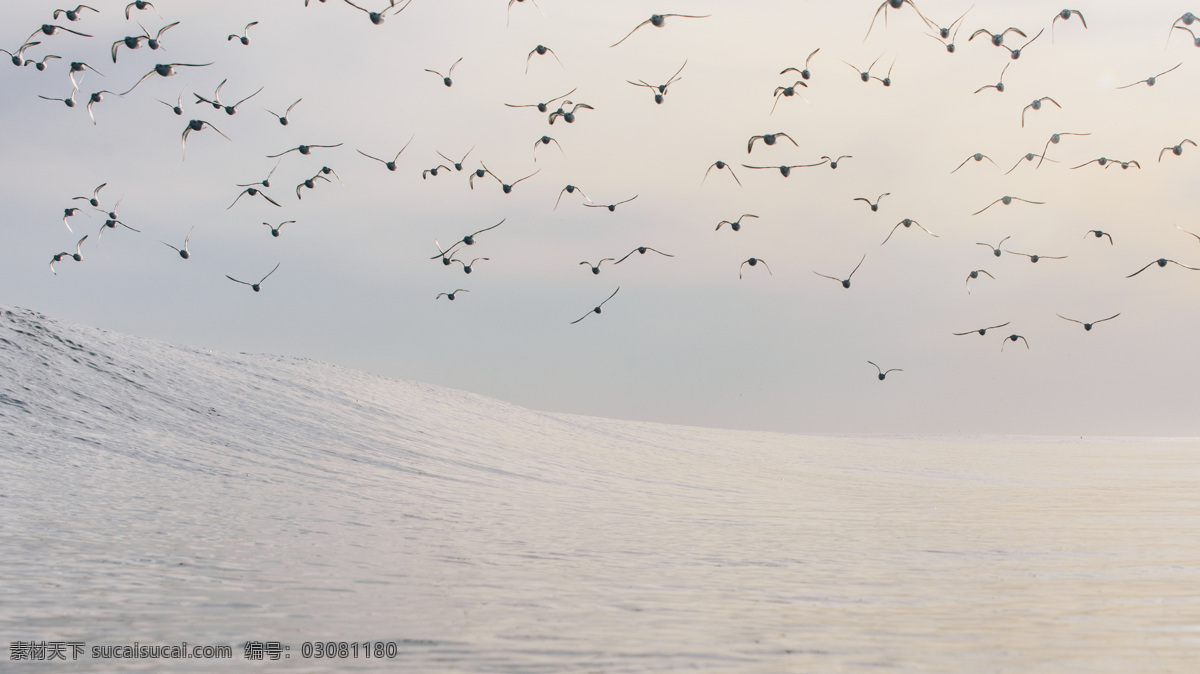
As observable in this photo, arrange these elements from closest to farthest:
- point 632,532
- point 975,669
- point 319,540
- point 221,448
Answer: point 975,669 → point 319,540 → point 632,532 → point 221,448

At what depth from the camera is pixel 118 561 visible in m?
5.09

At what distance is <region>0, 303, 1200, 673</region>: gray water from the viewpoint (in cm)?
344

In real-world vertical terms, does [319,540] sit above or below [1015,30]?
below

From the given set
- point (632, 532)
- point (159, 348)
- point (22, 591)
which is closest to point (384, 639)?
point (22, 591)

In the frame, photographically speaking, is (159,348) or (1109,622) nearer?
(1109,622)

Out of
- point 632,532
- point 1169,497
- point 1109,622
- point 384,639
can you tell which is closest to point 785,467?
point 1169,497

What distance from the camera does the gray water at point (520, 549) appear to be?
3439mm

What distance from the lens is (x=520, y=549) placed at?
6.00 metres

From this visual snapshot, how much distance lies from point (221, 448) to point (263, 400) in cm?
388

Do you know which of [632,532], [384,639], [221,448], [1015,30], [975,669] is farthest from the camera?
[221,448]

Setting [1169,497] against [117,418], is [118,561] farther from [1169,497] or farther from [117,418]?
[1169,497]

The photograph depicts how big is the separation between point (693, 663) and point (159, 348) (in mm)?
18536

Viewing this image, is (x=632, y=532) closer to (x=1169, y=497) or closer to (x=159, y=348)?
(x=1169, y=497)

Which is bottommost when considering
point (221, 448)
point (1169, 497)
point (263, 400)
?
point (1169, 497)
